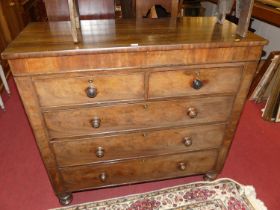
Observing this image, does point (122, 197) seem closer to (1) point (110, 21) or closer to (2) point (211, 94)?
(2) point (211, 94)

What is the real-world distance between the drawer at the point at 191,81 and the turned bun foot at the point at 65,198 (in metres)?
0.87

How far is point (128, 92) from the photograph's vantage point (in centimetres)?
112

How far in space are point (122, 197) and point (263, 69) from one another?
1820 millimetres

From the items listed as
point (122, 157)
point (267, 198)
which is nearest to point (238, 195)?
point (267, 198)

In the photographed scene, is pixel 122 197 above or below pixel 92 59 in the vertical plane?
below

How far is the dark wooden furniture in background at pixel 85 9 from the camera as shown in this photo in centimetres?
134

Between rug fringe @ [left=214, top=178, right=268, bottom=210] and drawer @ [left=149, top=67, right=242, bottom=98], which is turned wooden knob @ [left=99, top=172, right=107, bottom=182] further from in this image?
rug fringe @ [left=214, top=178, right=268, bottom=210]

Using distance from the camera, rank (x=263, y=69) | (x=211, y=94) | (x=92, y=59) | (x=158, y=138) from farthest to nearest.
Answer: (x=263, y=69)
(x=158, y=138)
(x=211, y=94)
(x=92, y=59)

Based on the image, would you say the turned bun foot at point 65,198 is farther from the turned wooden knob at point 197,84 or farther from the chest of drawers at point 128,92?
the turned wooden knob at point 197,84

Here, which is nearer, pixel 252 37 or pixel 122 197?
pixel 252 37

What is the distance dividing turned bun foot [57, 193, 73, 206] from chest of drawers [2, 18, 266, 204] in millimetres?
10

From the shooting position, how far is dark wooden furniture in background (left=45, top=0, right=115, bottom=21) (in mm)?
1343

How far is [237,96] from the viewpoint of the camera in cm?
126

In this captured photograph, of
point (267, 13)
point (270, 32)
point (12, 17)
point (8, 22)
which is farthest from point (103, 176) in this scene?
point (270, 32)
